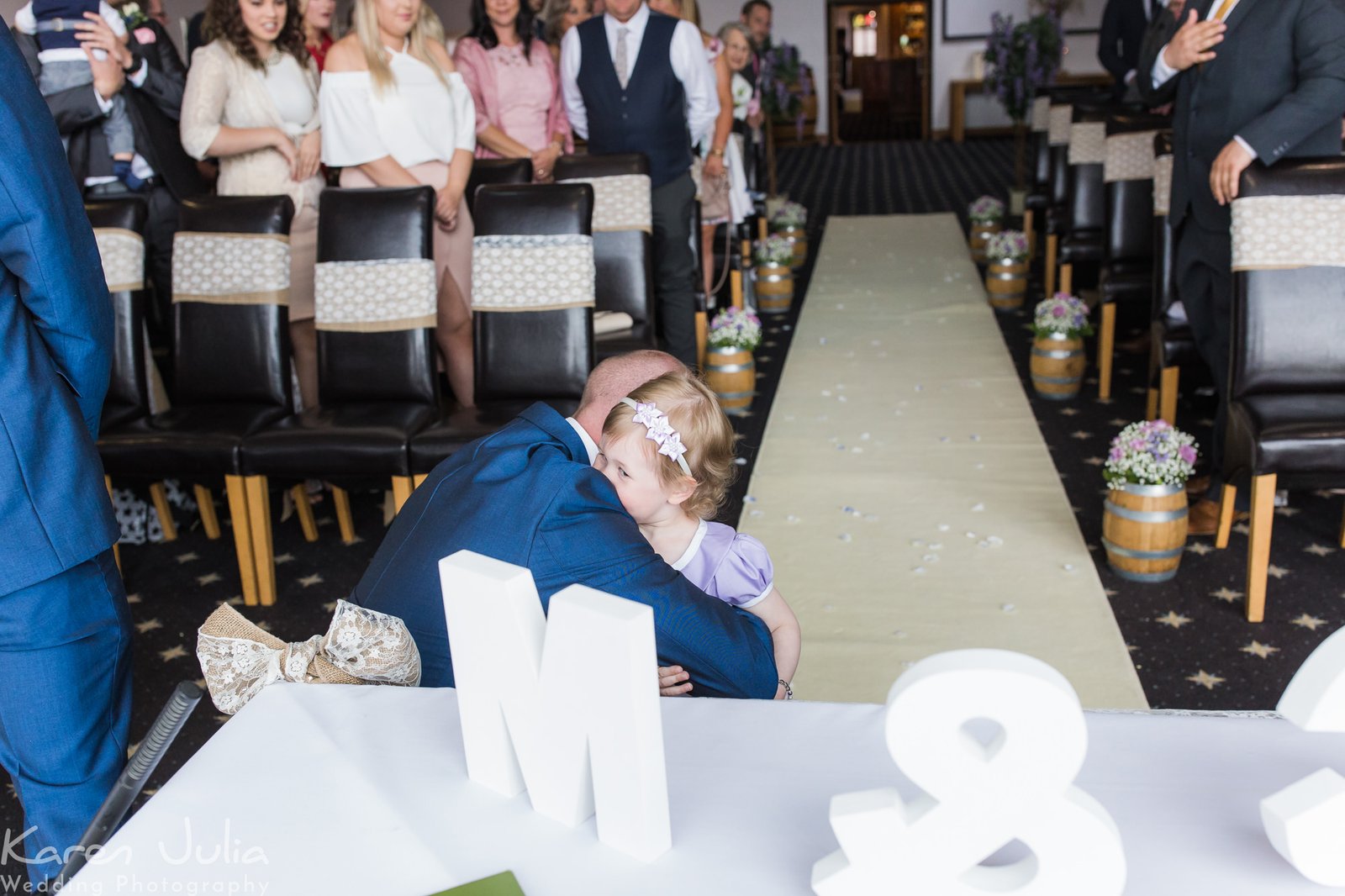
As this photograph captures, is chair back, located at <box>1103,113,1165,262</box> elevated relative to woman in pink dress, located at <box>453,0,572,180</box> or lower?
lower

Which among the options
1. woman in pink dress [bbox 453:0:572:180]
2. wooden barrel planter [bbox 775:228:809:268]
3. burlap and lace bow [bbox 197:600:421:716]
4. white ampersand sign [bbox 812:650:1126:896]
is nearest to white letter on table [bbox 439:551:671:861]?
white ampersand sign [bbox 812:650:1126:896]

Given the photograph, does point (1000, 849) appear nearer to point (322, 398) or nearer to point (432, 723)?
point (432, 723)

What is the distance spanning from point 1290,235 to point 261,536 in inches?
108

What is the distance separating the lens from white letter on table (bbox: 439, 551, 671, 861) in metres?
0.91

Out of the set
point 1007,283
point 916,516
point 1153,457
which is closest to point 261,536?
point 916,516

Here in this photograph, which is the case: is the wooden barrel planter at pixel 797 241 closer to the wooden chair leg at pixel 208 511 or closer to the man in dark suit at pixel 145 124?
the man in dark suit at pixel 145 124

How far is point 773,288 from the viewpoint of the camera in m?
6.59

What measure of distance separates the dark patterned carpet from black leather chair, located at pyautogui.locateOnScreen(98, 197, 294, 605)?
0.20 meters

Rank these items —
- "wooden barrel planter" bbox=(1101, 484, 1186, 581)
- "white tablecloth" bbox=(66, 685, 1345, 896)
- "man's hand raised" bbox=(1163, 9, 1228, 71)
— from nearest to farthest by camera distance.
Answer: "white tablecloth" bbox=(66, 685, 1345, 896)
"wooden barrel planter" bbox=(1101, 484, 1186, 581)
"man's hand raised" bbox=(1163, 9, 1228, 71)

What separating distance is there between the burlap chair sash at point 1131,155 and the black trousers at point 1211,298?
0.92m

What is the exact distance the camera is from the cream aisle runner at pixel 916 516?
9.12ft

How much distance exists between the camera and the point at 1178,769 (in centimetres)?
106

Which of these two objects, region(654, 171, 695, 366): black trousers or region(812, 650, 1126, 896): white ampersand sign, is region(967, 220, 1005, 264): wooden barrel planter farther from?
region(812, 650, 1126, 896): white ampersand sign

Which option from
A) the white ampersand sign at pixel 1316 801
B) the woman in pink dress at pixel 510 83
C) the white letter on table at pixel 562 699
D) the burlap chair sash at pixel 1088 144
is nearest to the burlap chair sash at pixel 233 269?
the woman in pink dress at pixel 510 83
